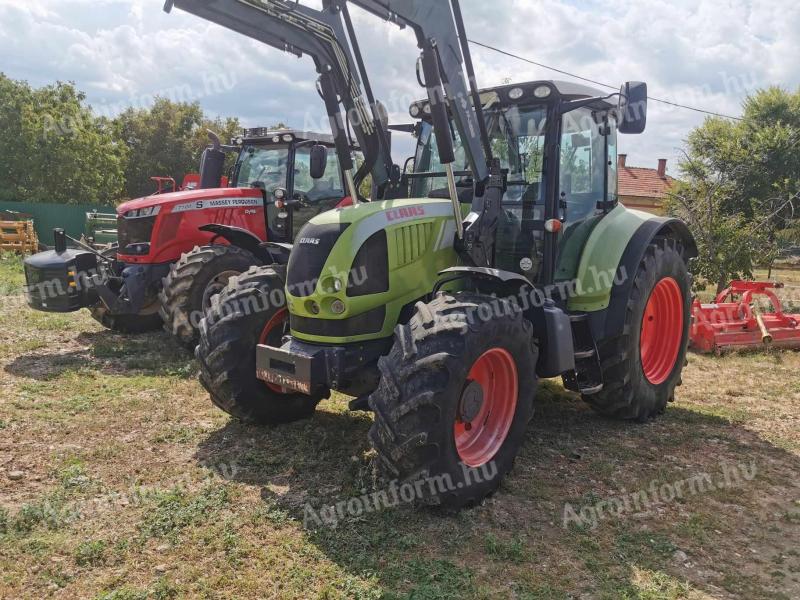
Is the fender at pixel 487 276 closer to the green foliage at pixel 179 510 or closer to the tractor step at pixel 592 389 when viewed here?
the tractor step at pixel 592 389

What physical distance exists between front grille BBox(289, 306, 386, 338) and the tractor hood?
4.05 metres

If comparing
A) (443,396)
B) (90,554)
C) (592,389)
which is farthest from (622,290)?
(90,554)

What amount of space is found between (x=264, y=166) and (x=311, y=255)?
15.2 feet

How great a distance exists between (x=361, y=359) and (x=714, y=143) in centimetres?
2243

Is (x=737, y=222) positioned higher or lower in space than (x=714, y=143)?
lower

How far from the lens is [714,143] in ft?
73.4

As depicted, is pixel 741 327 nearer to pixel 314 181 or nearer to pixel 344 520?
pixel 314 181

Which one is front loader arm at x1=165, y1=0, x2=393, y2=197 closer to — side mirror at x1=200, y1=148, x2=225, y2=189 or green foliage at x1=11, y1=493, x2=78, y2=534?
green foliage at x1=11, y1=493, x2=78, y2=534

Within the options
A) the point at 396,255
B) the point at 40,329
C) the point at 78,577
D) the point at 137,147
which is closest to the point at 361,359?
the point at 396,255

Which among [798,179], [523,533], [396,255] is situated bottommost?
[523,533]

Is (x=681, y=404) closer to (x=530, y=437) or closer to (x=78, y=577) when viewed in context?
(x=530, y=437)

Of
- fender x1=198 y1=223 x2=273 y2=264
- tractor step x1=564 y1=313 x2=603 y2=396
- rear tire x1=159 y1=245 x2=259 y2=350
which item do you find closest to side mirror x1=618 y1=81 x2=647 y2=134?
tractor step x1=564 y1=313 x2=603 y2=396

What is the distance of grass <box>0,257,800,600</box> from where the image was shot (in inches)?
119

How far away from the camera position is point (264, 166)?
816 cm
